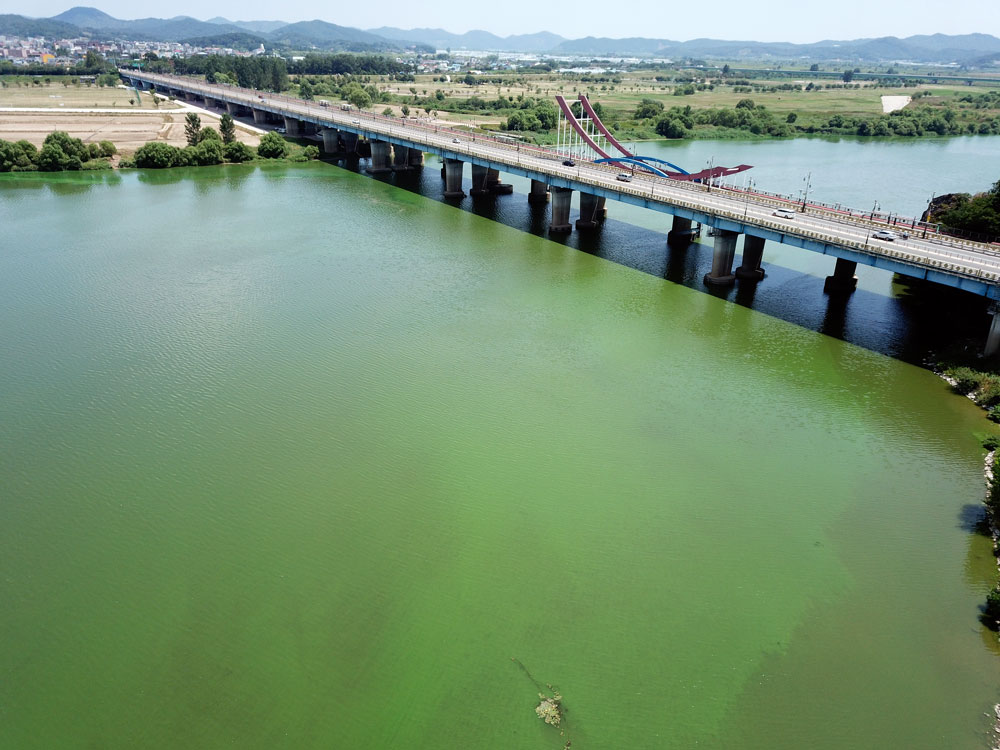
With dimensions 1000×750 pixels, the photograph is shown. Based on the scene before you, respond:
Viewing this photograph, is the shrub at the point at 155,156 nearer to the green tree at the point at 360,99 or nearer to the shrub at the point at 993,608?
the green tree at the point at 360,99

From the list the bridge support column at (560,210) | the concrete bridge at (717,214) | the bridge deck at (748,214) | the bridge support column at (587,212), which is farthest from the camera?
the bridge support column at (587,212)

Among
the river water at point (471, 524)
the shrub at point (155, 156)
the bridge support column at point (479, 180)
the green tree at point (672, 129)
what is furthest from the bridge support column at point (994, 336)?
the green tree at point (672, 129)

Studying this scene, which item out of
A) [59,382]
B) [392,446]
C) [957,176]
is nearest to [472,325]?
[392,446]

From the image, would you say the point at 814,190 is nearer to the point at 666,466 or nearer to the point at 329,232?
the point at 329,232

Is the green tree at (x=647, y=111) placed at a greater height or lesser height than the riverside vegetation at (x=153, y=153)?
greater

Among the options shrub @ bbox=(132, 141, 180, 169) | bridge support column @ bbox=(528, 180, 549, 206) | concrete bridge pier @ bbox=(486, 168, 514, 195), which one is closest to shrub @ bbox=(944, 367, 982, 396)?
bridge support column @ bbox=(528, 180, 549, 206)

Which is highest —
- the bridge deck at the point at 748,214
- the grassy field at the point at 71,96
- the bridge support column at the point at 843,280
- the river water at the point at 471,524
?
the grassy field at the point at 71,96

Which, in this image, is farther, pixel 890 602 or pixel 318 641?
pixel 890 602
